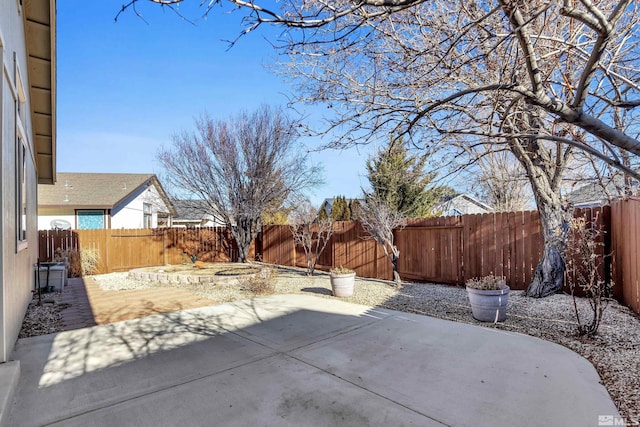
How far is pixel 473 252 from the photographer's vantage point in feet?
26.4

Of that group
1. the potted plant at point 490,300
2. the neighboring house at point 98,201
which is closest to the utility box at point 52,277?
the neighboring house at point 98,201

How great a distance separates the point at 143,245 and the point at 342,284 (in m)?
9.22

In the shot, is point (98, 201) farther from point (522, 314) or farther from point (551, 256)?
point (551, 256)

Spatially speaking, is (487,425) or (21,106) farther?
(21,106)

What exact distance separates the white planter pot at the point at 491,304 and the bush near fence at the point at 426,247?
6.59 feet

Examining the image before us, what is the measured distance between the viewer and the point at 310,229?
11.5 metres

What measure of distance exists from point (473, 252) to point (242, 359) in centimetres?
620

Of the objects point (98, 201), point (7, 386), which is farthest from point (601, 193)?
point (98, 201)

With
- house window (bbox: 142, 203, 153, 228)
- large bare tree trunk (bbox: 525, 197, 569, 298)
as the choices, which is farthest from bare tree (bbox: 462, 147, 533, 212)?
house window (bbox: 142, 203, 153, 228)

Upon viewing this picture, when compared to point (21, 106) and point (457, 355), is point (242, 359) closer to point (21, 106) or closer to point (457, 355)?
point (457, 355)

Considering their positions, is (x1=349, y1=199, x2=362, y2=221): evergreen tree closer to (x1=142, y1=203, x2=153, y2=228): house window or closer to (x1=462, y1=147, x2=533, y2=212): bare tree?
(x1=462, y1=147, x2=533, y2=212): bare tree

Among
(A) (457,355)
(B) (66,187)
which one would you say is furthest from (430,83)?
(B) (66,187)

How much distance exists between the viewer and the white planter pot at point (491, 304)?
16.9ft

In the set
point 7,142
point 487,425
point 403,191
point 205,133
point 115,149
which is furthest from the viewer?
point 403,191
